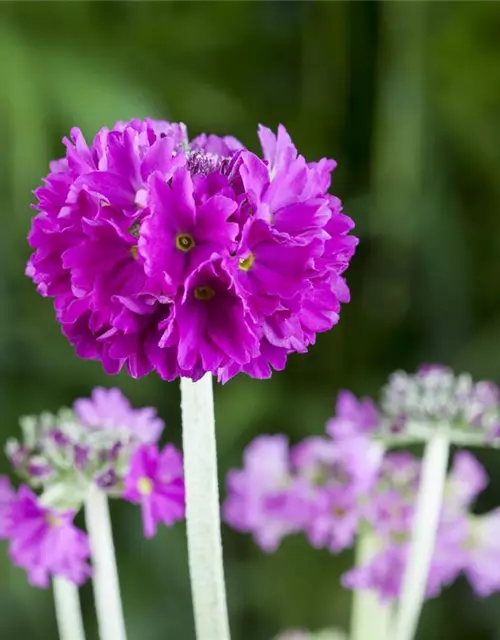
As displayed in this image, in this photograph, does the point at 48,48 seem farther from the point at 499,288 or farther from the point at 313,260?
the point at 313,260

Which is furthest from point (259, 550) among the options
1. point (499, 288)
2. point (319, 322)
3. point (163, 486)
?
point (319, 322)

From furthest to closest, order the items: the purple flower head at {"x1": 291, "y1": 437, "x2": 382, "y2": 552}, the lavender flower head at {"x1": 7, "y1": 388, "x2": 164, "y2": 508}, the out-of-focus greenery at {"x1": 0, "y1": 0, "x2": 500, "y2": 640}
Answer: the out-of-focus greenery at {"x1": 0, "y1": 0, "x2": 500, "y2": 640} → the purple flower head at {"x1": 291, "y1": 437, "x2": 382, "y2": 552} → the lavender flower head at {"x1": 7, "y1": 388, "x2": 164, "y2": 508}

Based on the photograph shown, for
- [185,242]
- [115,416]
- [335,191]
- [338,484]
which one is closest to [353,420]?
[338,484]

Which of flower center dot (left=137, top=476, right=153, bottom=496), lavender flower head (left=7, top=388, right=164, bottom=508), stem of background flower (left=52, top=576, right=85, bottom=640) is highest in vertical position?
lavender flower head (left=7, top=388, right=164, bottom=508)

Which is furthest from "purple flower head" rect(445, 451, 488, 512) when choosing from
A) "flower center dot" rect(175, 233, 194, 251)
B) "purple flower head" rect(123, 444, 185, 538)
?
"flower center dot" rect(175, 233, 194, 251)

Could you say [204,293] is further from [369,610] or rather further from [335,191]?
[335,191]

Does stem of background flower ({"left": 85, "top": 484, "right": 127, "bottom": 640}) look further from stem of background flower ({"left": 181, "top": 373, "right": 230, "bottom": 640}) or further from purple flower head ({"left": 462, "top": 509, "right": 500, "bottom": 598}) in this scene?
purple flower head ({"left": 462, "top": 509, "right": 500, "bottom": 598})
